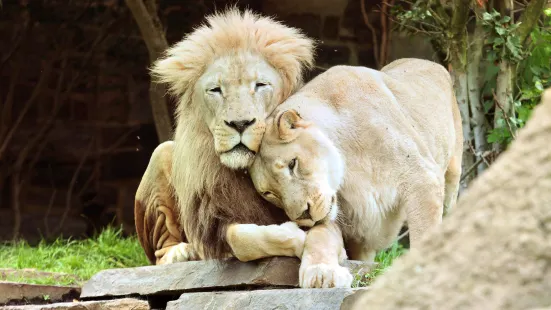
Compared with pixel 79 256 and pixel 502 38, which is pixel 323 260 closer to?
pixel 502 38

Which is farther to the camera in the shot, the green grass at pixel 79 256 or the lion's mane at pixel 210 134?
the green grass at pixel 79 256

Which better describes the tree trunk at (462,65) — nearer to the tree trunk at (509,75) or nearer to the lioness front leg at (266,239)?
the tree trunk at (509,75)

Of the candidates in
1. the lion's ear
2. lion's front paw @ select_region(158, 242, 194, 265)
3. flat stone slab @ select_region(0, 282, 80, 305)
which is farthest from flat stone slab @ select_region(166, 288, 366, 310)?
flat stone slab @ select_region(0, 282, 80, 305)

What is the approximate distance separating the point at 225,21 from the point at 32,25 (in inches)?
190

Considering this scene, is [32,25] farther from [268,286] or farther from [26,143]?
[268,286]

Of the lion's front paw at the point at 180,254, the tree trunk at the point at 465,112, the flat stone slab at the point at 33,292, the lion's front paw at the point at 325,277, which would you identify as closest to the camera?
the lion's front paw at the point at 325,277

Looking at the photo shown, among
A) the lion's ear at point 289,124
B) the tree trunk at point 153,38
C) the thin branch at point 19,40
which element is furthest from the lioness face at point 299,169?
the thin branch at point 19,40

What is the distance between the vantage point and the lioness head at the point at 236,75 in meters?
4.41

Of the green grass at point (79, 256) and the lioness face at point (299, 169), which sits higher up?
the lioness face at point (299, 169)

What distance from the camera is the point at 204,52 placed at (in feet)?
15.6

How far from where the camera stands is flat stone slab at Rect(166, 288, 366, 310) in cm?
404

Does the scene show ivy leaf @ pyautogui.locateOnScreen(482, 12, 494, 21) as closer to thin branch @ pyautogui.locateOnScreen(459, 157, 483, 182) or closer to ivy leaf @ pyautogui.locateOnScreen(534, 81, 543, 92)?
ivy leaf @ pyautogui.locateOnScreen(534, 81, 543, 92)

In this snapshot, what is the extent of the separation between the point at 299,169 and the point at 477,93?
2925 millimetres

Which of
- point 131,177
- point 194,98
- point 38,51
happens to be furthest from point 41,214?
point 194,98
